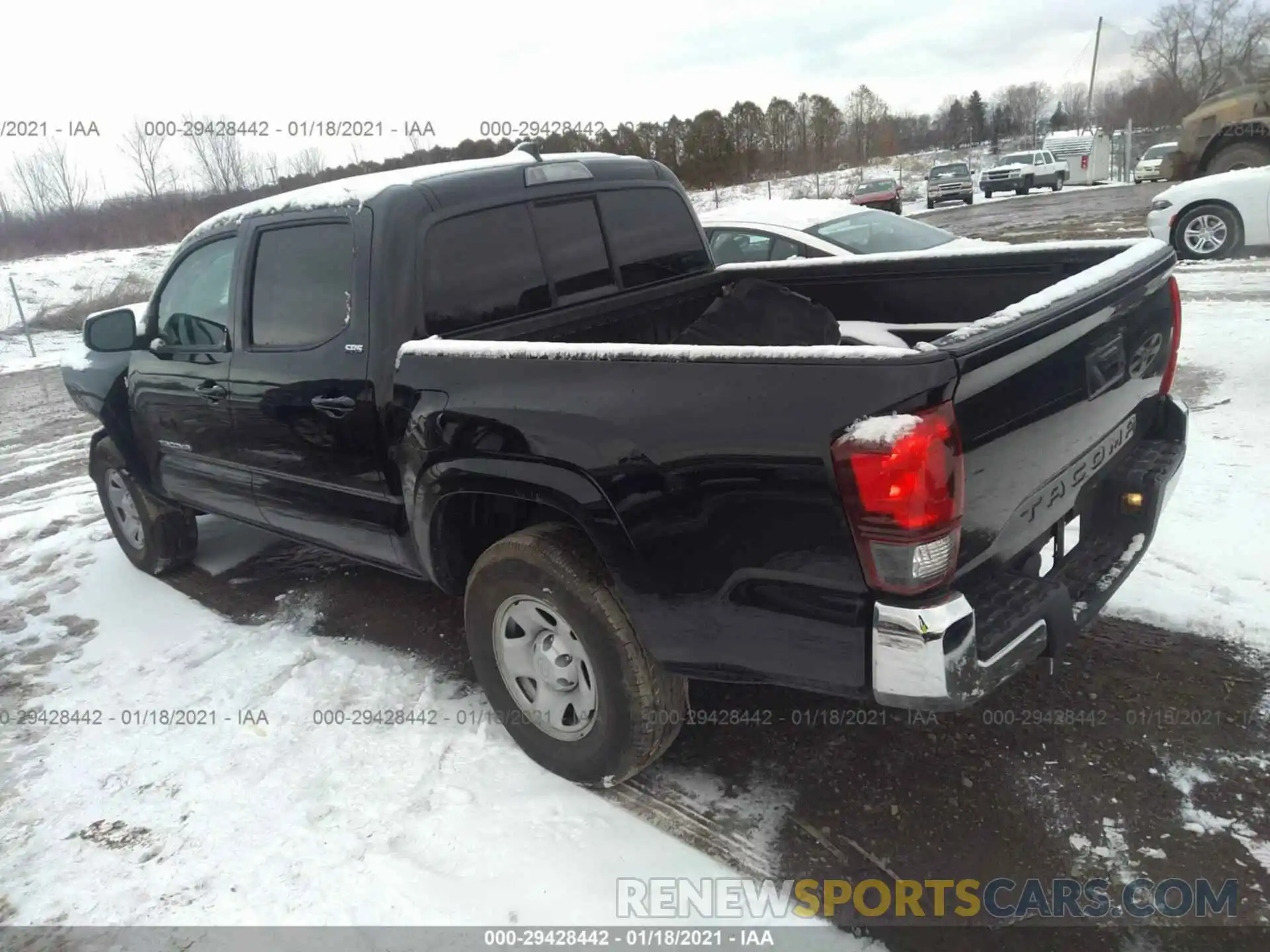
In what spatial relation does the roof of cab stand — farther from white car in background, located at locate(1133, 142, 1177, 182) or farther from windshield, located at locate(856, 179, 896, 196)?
white car in background, located at locate(1133, 142, 1177, 182)

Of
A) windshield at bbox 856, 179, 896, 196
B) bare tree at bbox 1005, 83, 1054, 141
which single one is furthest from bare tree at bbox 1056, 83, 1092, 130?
windshield at bbox 856, 179, 896, 196

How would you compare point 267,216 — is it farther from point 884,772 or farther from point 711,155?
point 711,155

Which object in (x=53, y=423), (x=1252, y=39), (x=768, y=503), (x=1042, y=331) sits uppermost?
(x=1252, y=39)

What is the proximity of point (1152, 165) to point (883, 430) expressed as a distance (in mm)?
33681

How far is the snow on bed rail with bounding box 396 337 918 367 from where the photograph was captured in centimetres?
200

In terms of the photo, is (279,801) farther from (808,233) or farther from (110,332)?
(808,233)

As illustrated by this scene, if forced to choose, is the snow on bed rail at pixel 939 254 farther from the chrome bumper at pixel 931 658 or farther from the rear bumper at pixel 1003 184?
the rear bumper at pixel 1003 184

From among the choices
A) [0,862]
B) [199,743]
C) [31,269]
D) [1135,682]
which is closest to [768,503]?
[1135,682]

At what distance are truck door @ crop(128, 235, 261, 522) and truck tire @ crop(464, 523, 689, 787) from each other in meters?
1.77

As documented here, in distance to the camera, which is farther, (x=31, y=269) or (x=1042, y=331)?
(x=31, y=269)

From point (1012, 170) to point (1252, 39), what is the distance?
40.6m

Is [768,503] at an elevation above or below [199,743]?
above

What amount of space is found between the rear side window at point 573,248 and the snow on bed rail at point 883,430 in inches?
72.0

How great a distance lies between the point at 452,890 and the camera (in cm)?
249
